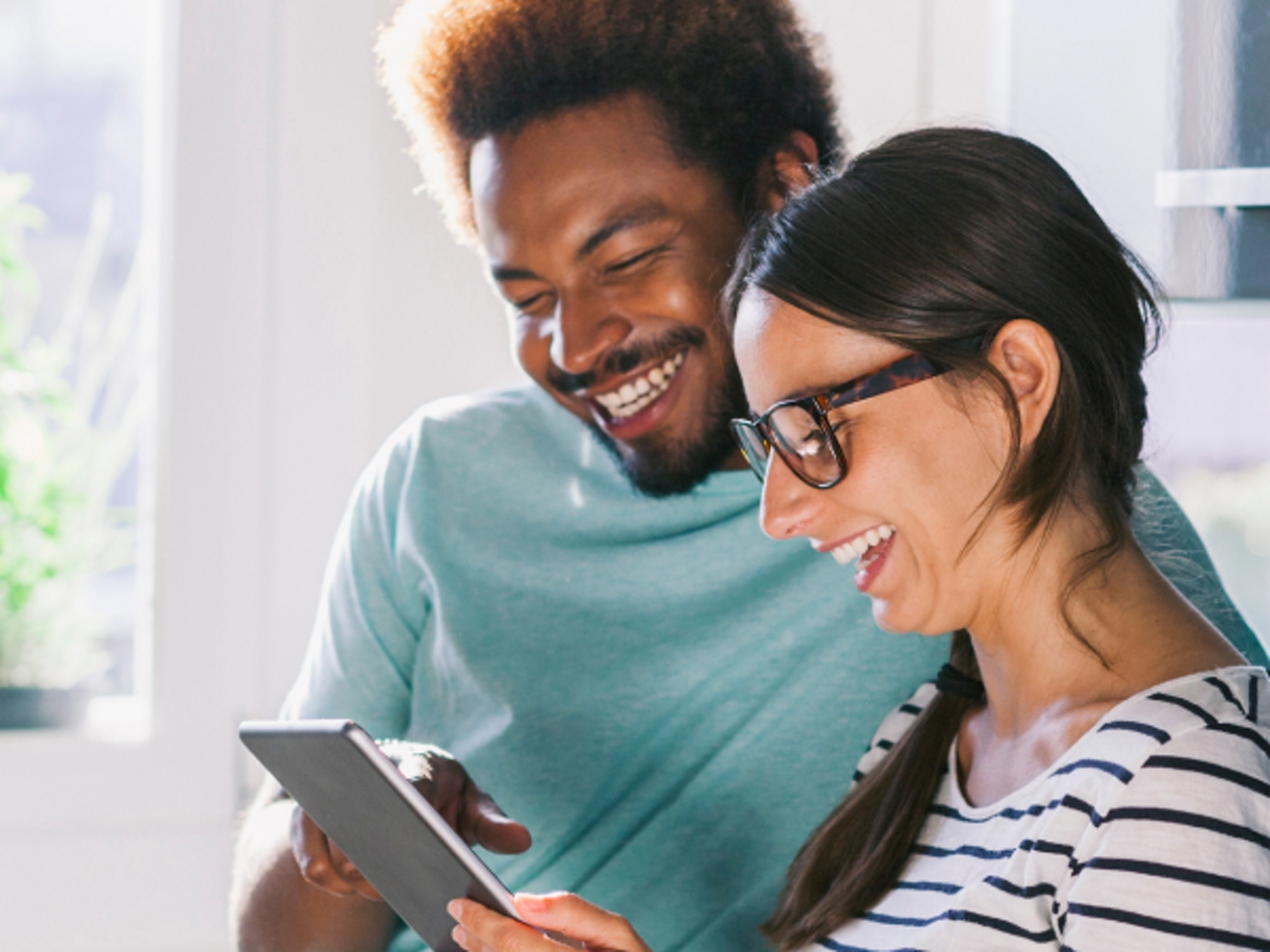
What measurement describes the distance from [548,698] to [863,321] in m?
0.70

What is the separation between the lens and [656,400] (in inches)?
53.6

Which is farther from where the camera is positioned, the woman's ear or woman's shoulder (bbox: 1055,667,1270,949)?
the woman's ear

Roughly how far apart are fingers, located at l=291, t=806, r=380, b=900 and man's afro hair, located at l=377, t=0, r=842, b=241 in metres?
0.68

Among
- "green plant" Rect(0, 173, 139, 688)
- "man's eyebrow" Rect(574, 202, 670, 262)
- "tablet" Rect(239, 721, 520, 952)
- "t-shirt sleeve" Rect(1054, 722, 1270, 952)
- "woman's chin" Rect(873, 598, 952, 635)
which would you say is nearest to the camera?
"t-shirt sleeve" Rect(1054, 722, 1270, 952)

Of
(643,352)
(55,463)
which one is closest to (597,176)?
(643,352)

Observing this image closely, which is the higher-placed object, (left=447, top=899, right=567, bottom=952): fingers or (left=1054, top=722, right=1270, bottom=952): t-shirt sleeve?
(left=1054, top=722, right=1270, bottom=952): t-shirt sleeve

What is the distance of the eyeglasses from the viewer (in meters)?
0.87

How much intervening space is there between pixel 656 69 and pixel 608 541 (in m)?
0.50

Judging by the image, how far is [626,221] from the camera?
4.26 ft

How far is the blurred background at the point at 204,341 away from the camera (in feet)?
4.80

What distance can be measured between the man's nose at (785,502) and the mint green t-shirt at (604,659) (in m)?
0.42

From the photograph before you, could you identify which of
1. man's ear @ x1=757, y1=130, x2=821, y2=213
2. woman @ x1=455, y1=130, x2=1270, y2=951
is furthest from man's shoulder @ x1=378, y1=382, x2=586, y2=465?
woman @ x1=455, y1=130, x2=1270, y2=951

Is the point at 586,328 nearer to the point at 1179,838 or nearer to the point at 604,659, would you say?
the point at 604,659

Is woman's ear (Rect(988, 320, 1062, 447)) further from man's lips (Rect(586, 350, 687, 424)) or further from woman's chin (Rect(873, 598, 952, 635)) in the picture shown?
man's lips (Rect(586, 350, 687, 424))
